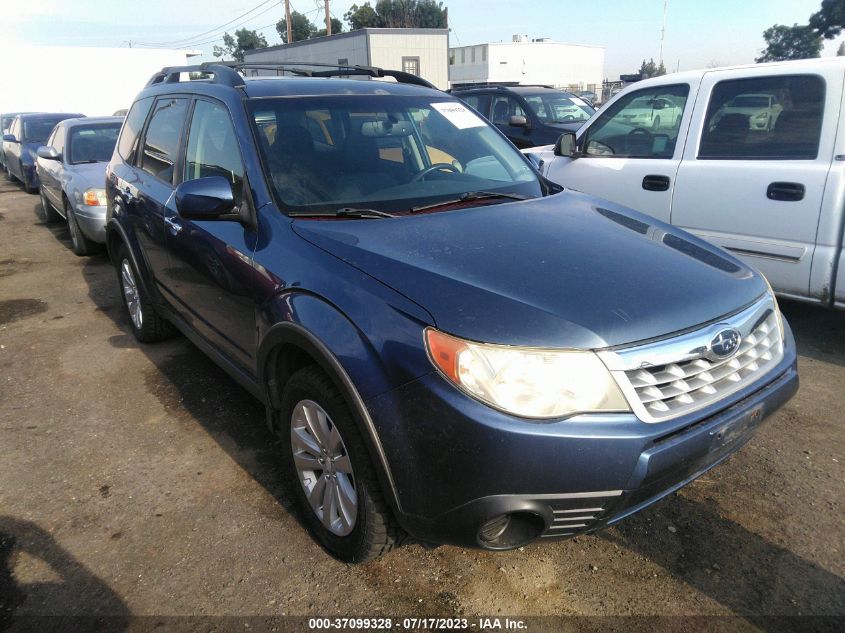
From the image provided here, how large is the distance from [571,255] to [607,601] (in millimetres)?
1269

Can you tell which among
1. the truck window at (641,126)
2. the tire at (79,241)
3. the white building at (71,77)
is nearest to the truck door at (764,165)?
the truck window at (641,126)

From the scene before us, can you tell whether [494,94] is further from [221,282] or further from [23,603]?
[23,603]

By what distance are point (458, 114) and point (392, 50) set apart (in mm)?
28634

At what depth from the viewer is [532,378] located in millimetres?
1867

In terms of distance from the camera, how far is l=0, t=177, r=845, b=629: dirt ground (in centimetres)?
231

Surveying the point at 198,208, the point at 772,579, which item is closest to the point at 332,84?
the point at 198,208

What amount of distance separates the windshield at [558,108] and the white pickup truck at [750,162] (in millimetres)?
4331

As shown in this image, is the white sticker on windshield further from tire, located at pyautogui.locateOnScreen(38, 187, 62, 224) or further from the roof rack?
tire, located at pyautogui.locateOnScreen(38, 187, 62, 224)

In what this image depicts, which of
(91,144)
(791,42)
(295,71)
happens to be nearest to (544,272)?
(295,71)

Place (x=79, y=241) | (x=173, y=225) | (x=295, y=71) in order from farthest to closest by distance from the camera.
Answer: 1. (x=79, y=241)
2. (x=295, y=71)
3. (x=173, y=225)

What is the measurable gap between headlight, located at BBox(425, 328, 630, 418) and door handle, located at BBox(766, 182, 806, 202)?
9.96 feet

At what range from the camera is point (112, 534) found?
106 inches

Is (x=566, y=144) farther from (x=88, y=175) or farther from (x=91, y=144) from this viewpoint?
(x=91, y=144)

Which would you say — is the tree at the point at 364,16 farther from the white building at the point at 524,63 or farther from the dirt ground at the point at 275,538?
the dirt ground at the point at 275,538
